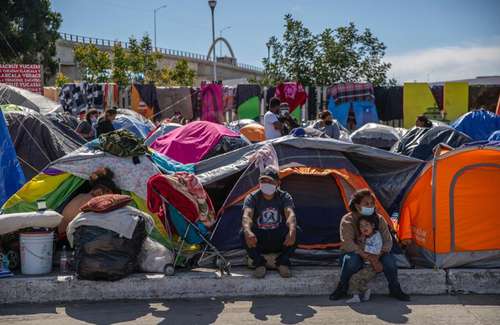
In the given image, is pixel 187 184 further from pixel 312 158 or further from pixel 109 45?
pixel 109 45

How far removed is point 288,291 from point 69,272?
256 cm

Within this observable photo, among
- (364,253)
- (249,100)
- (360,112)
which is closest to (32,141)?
(364,253)

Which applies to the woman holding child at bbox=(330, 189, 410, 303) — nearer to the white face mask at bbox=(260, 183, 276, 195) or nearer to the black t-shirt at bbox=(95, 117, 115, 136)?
the white face mask at bbox=(260, 183, 276, 195)

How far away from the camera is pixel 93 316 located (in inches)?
246

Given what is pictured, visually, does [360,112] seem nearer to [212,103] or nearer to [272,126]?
[212,103]

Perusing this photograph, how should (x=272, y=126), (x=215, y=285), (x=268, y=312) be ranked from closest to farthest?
(x=268, y=312), (x=215, y=285), (x=272, y=126)

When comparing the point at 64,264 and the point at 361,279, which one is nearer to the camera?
the point at 361,279

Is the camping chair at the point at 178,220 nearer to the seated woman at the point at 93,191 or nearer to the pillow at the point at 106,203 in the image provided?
the pillow at the point at 106,203

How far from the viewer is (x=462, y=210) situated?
7199mm

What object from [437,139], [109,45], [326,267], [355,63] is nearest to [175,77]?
[109,45]

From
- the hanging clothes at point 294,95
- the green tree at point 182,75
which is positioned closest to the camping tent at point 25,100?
the hanging clothes at point 294,95

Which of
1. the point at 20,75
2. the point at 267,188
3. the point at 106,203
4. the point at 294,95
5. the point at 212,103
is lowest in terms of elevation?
the point at 106,203

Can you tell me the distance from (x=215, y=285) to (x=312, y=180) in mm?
1937

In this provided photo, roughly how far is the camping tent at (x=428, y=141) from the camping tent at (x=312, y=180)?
2.49m
